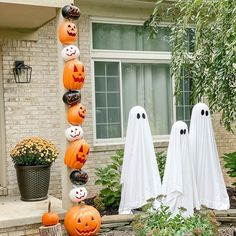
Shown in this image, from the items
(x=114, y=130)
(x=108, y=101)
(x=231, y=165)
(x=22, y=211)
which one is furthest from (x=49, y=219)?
(x=108, y=101)

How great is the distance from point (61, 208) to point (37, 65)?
255 centimetres

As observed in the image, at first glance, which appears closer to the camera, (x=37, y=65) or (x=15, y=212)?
(x=15, y=212)

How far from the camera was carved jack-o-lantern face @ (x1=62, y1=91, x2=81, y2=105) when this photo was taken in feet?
16.6

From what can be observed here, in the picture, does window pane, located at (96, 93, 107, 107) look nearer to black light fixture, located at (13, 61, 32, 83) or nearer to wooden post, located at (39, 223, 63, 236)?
black light fixture, located at (13, 61, 32, 83)

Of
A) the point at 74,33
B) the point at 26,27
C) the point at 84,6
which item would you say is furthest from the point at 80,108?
the point at 84,6

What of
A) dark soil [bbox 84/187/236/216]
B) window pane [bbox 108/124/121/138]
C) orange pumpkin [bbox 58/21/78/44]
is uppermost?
orange pumpkin [bbox 58/21/78/44]

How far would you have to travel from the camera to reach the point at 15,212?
5285 mm

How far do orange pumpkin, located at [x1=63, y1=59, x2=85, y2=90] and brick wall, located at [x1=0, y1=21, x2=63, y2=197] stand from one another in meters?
1.89

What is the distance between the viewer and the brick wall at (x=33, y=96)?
664cm

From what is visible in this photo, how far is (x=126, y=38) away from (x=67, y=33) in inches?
107

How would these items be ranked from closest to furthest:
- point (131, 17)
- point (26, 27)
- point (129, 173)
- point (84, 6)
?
1. point (129, 173)
2. point (26, 27)
3. point (84, 6)
4. point (131, 17)

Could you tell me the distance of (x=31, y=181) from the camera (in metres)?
6.01

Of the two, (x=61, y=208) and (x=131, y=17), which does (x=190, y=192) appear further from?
(x=131, y=17)

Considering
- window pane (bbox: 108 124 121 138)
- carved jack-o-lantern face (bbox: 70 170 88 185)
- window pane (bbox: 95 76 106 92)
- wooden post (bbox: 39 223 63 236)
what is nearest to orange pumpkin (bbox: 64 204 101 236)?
wooden post (bbox: 39 223 63 236)
